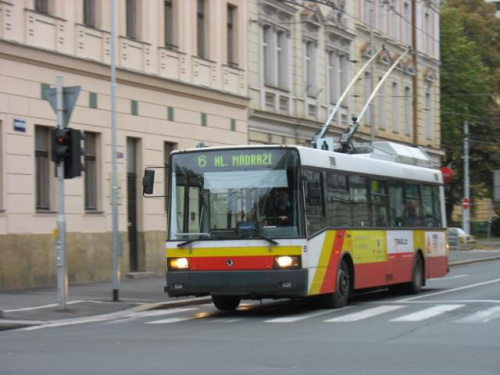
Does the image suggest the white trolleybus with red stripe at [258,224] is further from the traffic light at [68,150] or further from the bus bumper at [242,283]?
the traffic light at [68,150]

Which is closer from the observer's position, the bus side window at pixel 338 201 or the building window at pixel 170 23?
the bus side window at pixel 338 201

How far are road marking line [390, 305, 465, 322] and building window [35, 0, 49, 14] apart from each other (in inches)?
482

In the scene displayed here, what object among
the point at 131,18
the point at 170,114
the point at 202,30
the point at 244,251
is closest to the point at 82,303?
the point at 244,251

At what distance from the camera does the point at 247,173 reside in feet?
52.6

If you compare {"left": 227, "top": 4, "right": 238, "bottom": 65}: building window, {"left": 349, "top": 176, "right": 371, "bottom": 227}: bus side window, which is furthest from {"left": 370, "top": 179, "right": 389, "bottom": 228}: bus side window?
{"left": 227, "top": 4, "right": 238, "bottom": 65}: building window

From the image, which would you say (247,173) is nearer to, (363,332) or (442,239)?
(363,332)

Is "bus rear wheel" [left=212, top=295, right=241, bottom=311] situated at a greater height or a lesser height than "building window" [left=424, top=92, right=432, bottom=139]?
lesser

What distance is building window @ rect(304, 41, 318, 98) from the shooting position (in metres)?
38.5

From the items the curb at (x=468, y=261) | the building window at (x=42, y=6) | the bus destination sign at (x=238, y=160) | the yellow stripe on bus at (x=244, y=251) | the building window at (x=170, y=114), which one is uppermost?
the building window at (x=42, y=6)

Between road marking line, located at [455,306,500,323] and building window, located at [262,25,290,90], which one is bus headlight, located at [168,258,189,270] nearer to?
road marking line, located at [455,306,500,323]

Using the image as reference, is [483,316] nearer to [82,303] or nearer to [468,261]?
[82,303]

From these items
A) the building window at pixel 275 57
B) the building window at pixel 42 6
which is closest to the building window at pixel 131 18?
the building window at pixel 42 6

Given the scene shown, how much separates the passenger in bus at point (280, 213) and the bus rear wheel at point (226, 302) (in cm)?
242

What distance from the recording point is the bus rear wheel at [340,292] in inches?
685
